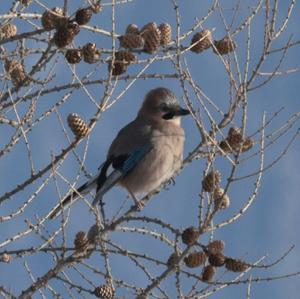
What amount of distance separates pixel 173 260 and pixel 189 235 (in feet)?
0.57

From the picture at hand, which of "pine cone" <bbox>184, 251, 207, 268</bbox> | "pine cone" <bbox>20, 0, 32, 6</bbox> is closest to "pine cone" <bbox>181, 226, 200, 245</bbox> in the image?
"pine cone" <bbox>184, 251, 207, 268</bbox>

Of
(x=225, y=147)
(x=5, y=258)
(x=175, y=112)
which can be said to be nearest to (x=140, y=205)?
(x=175, y=112)

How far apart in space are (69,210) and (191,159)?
3.01 feet

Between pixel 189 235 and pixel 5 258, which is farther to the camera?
pixel 5 258

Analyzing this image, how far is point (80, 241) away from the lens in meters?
5.05

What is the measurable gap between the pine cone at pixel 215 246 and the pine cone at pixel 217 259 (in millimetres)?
26

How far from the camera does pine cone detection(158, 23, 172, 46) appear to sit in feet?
18.0

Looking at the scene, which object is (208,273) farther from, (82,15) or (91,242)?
(82,15)

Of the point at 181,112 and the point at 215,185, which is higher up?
the point at 181,112

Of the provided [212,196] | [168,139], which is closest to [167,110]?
[168,139]

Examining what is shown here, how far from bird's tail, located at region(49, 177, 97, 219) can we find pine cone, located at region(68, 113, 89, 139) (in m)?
0.35

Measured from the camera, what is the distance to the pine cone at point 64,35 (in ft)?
15.8

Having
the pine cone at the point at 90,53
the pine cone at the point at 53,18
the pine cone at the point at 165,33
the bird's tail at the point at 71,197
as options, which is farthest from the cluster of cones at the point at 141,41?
the bird's tail at the point at 71,197

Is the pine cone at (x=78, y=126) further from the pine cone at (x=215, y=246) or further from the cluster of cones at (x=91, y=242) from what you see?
the pine cone at (x=215, y=246)
